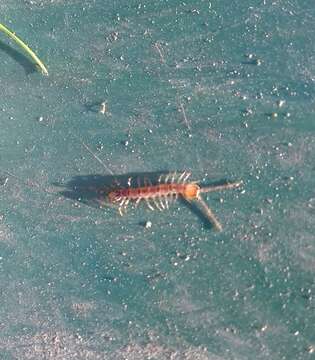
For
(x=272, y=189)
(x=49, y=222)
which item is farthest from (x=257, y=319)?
(x=49, y=222)

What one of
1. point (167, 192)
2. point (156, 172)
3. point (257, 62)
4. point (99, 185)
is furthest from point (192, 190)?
point (257, 62)

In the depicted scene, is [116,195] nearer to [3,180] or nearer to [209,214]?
[209,214]

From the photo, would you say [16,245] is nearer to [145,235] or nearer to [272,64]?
[145,235]

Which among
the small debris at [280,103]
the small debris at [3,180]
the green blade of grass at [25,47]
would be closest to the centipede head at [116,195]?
the small debris at [3,180]

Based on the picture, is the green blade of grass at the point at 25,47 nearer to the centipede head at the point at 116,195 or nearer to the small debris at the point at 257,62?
the centipede head at the point at 116,195

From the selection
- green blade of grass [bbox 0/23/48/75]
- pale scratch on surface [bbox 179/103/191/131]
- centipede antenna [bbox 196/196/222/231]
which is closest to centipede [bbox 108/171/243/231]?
centipede antenna [bbox 196/196/222/231]
